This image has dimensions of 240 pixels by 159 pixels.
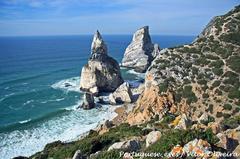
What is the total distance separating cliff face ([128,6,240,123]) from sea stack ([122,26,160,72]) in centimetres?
4788

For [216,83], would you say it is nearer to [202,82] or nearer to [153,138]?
[202,82]

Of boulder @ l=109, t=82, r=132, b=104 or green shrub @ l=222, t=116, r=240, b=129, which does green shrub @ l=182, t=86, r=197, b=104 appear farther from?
boulder @ l=109, t=82, r=132, b=104

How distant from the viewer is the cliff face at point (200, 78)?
36.7 metres

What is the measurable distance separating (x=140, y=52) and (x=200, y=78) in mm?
61023

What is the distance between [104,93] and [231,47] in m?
31.8

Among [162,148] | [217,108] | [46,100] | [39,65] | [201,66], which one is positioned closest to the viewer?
[162,148]

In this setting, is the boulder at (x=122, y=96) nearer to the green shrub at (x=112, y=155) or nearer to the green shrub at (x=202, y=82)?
the green shrub at (x=202, y=82)

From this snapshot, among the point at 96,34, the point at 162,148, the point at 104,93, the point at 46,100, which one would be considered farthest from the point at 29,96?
the point at 162,148

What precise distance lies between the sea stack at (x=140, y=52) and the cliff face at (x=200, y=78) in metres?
47.9

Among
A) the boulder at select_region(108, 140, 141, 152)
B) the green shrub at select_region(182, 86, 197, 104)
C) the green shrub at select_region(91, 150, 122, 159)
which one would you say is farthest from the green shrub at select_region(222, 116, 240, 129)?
the green shrub at select_region(182, 86, 197, 104)

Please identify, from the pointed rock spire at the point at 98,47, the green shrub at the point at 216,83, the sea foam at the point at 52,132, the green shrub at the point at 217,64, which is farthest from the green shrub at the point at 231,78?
the pointed rock spire at the point at 98,47

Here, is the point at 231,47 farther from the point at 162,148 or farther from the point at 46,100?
the point at 46,100

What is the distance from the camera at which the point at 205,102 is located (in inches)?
1470

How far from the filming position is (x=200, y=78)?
4094 centimetres
